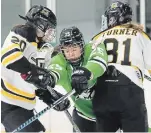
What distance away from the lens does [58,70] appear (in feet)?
7.27

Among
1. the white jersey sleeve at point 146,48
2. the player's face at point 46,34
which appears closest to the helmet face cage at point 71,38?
the player's face at point 46,34

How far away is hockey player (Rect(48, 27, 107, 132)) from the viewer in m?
2.03

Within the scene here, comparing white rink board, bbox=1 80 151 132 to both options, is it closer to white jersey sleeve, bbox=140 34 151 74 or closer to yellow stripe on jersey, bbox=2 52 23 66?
white jersey sleeve, bbox=140 34 151 74

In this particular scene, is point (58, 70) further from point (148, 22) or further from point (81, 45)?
point (148, 22)

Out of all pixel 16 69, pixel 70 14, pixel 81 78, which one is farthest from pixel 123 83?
pixel 70 14

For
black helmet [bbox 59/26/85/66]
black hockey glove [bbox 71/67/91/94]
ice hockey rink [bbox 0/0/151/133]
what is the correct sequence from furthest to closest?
ice hockey rink [bbox 0/0/151/133], black helmet [bbox 59/26/85/66], black hockey glove [bbox 71/67/91/94]

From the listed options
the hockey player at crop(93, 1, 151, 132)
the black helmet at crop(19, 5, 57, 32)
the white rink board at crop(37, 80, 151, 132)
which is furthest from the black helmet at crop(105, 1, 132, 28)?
the white rink board at crop(37, 80, 151, 132)

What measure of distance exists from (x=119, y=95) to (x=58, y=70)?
323 millimetres

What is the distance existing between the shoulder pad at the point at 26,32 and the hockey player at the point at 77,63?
0.14m

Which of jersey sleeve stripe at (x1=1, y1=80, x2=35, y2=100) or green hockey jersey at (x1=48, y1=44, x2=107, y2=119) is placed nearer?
green hockey jersey at (x1=48, y1=44, x2=107, y2=119)

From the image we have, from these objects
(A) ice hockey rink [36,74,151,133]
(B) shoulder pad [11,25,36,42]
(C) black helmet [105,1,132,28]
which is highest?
(C) black helmet [105,1,132,28]

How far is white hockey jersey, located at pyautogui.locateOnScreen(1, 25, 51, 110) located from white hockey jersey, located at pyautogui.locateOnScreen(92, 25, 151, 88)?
0.34 m

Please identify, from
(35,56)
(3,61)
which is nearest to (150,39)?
(35,56)

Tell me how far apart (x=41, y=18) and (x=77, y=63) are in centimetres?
30
